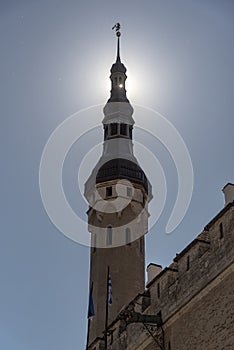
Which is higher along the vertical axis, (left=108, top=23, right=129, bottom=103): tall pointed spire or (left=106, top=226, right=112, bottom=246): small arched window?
(left=108, top=23, right=129, bottom=103): tall pointed spire

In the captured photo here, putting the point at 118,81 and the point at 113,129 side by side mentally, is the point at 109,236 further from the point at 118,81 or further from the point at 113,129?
the point at 118,81

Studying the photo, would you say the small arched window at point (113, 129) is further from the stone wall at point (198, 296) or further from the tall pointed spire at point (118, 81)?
the stone wall at point (198, 296)

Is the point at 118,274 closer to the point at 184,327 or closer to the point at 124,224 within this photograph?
the point at 124,224

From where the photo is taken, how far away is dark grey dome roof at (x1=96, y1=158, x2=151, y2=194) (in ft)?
108

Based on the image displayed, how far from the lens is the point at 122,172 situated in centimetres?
3288

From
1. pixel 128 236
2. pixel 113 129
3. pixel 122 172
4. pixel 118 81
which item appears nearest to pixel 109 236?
pixel 128 236

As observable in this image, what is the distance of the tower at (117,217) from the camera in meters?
29.5

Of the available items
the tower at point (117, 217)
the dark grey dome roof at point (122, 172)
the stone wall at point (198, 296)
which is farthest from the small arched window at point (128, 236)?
the stone wall at point (198, 296)

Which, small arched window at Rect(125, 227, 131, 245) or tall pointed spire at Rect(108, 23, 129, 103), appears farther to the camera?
tall pointed spire at Rect(108, 23, 129, 103)

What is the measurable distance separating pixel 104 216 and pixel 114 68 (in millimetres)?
10139

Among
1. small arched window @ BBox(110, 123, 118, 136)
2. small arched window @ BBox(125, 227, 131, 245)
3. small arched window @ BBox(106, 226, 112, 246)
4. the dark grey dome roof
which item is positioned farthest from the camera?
small arched window @ BBox(110, 123, 118, 136)

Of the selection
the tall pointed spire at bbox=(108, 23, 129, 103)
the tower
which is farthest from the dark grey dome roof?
the tall pointed spire at bbox=(108, 23, 129, 103)

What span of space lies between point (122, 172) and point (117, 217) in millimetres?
2610

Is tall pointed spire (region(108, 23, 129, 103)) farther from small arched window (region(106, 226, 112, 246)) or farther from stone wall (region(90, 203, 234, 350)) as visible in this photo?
stone wall (region(90, 203, 234, 350))
